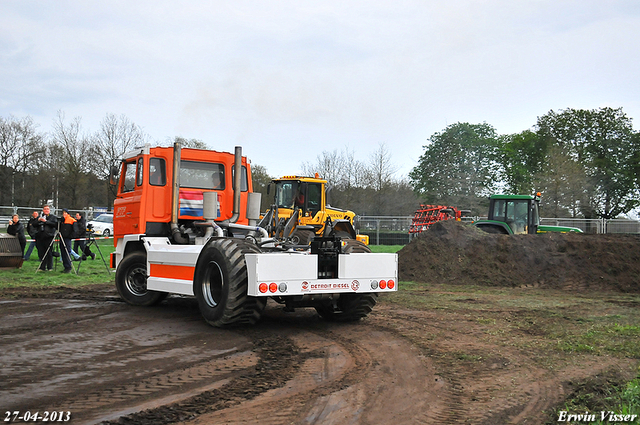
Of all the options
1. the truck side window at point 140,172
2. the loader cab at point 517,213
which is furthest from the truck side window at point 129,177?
the loader cab at point 517,213

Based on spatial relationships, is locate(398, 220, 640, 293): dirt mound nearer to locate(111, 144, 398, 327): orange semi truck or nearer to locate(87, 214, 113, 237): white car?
locate(111, 144, 398, 327): orange semi truck

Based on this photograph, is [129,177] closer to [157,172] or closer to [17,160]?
[157,172]

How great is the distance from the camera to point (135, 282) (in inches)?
410

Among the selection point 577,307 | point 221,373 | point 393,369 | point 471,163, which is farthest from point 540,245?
point 471,163

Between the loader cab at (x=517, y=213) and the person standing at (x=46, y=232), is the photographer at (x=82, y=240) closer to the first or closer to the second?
the person standing at (x=46, y=232)

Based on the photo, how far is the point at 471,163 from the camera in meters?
47.0

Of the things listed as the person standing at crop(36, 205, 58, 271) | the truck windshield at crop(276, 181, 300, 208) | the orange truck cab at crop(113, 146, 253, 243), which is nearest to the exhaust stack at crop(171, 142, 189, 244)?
the orange truck cab at crop(113, 146, 253, 243)

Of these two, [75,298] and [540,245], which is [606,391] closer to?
[75,298]

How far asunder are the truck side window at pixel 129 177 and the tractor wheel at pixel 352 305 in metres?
4.27

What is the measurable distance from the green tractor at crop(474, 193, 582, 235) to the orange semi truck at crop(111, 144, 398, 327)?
1157 cm

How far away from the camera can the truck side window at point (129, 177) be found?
34.2 ft

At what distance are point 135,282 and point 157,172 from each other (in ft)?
6.82

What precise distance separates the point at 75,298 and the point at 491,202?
15.9 m

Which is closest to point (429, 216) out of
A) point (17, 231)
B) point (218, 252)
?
point (17, 231)
